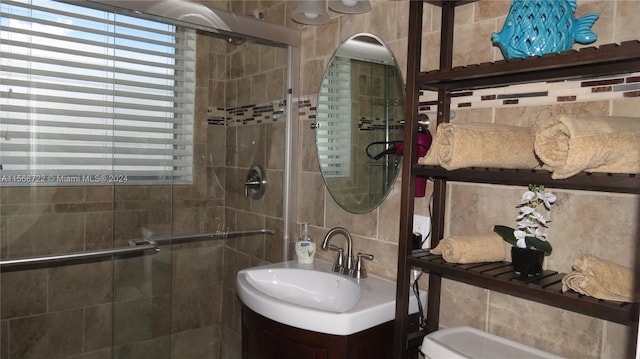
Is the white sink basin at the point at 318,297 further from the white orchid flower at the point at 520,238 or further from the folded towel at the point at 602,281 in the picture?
the folded towel at the point at 602,281

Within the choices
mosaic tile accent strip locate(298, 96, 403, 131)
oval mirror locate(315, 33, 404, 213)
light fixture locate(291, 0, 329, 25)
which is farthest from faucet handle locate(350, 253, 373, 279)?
light fixture locate(291, 0, 329, 25)

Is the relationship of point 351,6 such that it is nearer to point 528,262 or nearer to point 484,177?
point 484,177

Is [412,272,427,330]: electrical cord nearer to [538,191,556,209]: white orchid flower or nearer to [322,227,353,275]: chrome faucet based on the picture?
[322,227,353,275]: chrome faucet

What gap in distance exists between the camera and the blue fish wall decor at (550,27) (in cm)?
104

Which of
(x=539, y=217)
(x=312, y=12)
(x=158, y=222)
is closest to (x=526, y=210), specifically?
(x=539, y=217)

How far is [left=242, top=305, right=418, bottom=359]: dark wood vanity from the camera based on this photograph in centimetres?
129

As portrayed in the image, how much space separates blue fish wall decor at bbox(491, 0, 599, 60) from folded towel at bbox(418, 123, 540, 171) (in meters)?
0.20

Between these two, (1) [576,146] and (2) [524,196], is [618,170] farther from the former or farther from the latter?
(2) [524,196]

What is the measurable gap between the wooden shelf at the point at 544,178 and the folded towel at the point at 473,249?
0.20 meters

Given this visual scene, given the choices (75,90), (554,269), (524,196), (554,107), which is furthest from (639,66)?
(75,90)

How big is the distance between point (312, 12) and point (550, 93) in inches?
39.9

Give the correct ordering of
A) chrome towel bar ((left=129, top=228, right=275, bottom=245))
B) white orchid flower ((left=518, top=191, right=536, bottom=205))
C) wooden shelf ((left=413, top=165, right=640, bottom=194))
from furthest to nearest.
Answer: chrome towel bar ((left=129, top=228, right=275, bottom=245)) < white orchid flower ((left=518, top=191, right=536, bottom=205)) < wooden shelf ((left=413, top=165, right=640, bottom=194))

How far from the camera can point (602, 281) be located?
0.94 meters

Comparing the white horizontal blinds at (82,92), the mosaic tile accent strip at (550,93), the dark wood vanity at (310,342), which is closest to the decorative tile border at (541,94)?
the mosaic tile accent strip at (550,93)
